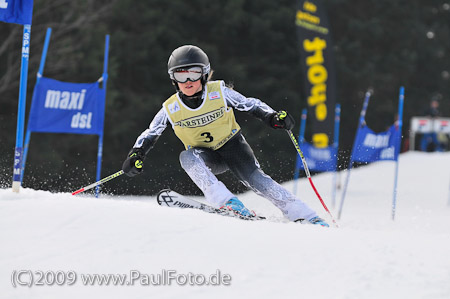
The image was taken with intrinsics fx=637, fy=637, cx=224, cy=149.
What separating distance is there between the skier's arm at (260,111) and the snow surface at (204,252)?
121 cm

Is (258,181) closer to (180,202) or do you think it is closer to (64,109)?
(180,202)

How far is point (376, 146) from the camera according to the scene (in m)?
8.35

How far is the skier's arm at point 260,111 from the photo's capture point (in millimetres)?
4926

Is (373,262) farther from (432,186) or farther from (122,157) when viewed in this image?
(122,157)

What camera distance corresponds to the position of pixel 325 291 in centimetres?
296

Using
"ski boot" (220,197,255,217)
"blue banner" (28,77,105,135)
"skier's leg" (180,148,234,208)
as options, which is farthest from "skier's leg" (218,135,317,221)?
"blue banner" (28,77,105,135)

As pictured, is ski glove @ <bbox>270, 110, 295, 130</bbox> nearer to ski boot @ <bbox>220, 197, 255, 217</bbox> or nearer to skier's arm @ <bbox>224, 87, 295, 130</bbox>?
skier's arm @ <bbox>224, 87, 295, 130</bbox>

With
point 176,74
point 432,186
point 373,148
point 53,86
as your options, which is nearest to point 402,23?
point 432,186

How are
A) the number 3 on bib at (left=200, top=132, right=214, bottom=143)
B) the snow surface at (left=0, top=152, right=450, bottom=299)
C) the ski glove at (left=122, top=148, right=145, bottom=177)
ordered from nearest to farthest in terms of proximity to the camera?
1. the snow surface at (left=0, top=152, right=450, bottom=299)
2. the ski glove at (left=122, top=148, right=145, bottom=177)
3. the number 3 on bib at (left=200, top=132, right=214, bottom=143)

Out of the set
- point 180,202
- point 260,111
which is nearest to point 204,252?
point 180,202

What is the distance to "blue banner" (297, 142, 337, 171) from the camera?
1033cm

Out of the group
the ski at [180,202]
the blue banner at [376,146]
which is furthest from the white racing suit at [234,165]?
the blue banner at [376,146]

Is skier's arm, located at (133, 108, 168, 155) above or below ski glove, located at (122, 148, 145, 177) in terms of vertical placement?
above

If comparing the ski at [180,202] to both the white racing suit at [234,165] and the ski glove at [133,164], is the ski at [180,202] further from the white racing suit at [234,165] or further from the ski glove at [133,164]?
the ski glove at [133,164]
